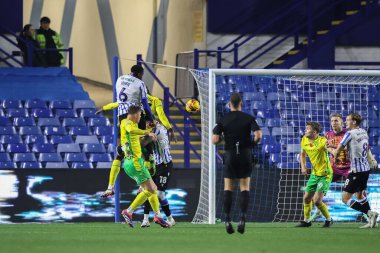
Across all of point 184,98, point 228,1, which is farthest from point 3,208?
point 228,1

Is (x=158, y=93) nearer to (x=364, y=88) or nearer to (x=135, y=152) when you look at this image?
(x=364, y=88)

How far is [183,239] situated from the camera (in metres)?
14.0

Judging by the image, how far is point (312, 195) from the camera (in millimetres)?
17562

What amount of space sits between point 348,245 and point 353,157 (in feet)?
13.2

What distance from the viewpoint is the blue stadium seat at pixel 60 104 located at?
23.8 m

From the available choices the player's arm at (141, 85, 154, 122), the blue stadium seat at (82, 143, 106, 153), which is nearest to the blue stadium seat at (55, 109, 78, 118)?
the blue stadium seat at (82, 143, 106, 153)

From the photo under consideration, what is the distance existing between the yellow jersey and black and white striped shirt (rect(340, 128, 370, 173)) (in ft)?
1.32

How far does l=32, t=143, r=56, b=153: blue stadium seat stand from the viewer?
73.5ft

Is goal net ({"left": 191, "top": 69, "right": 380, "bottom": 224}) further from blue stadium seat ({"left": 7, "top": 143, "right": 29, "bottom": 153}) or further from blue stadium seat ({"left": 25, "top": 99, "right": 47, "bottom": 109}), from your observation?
blue stadium seat ({"left": 7, "top": 143, "right": 29, "bottom": 153})

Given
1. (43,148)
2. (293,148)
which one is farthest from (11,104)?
(293,148)

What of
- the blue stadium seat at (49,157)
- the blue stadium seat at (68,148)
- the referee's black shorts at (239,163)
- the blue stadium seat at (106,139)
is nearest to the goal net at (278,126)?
the blue stadium seat at (106,139)

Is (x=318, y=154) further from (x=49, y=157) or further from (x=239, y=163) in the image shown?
(x=49, y=157)

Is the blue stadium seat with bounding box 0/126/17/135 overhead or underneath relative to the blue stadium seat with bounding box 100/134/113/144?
overhead

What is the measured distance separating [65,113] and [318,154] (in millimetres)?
7566
